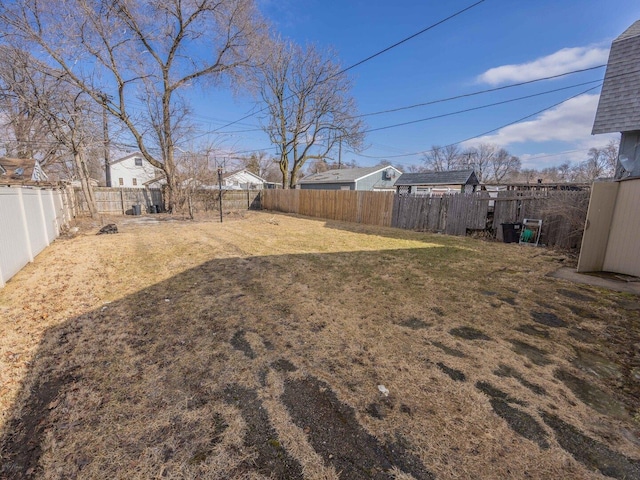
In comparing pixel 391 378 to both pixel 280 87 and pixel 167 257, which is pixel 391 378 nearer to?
pixel 167 257

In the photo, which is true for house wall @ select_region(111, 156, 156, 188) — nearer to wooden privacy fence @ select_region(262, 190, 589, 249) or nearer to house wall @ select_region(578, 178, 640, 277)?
wooden privacy fence @ select_region(262, 190, 589, 249)

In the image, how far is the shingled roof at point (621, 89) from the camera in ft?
25.6

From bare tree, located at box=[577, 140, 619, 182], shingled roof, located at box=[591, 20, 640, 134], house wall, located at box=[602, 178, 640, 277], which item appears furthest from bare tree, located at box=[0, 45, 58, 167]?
bare tree, located at box=[577, 140, 619, 182]

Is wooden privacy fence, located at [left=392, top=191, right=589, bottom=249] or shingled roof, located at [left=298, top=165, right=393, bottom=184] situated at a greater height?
shingled roof, located at [left=298, top=165, right=393, bottom=184]

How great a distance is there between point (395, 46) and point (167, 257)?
9.05m

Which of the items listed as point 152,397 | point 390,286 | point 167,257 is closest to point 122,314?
point 152,397

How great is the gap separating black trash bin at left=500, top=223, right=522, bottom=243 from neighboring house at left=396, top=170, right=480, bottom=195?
34.4 feet

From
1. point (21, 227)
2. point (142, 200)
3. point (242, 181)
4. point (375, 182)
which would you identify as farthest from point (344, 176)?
point (21, 227)

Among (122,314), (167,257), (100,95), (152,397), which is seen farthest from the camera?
(100,95)

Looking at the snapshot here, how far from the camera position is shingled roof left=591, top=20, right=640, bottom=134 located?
781 centimetres

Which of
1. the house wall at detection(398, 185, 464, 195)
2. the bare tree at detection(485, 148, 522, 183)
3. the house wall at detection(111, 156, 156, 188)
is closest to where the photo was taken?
the house wall at detection(398, 185, 464, 195)

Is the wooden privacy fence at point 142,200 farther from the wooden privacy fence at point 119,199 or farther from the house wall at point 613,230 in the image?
the house wall at point 613,230

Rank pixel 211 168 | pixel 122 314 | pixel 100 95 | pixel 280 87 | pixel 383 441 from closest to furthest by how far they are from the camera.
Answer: pixel 383 441 → pixel 122 314 → pixel 100 95 → pixel 211 168 → pixel 280 87

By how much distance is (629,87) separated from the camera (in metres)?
7.92
